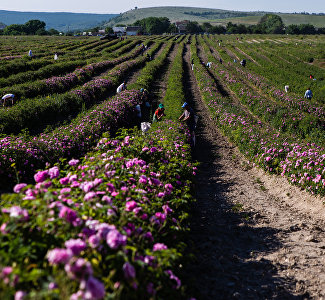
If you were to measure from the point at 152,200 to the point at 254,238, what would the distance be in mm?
2980

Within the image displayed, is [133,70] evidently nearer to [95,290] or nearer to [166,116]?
[166,116]

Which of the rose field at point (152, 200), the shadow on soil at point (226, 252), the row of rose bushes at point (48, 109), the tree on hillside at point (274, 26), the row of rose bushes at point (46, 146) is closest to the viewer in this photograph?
the rose field at point (152, 200)

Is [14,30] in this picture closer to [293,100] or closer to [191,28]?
[191,28]

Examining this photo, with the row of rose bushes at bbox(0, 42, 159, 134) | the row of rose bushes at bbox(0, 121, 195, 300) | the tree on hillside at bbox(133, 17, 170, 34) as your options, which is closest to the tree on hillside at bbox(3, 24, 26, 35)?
the tree on hillside at bbox(133, 17, 170, 34)

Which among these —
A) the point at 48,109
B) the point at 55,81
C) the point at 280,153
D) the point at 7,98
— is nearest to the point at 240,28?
the point at 55,81

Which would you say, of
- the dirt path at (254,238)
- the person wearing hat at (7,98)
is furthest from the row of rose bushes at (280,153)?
the person wearing hat at (7,98)

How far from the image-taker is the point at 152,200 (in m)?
4.34

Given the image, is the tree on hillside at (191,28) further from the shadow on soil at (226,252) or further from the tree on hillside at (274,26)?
the shadow on soil at (226,252)

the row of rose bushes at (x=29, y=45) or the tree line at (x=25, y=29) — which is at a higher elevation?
the tree line at (x=25, y=29)

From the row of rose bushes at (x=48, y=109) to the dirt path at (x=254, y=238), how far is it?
8.39 meters

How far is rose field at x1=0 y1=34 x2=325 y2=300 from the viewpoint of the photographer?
8.33 ft

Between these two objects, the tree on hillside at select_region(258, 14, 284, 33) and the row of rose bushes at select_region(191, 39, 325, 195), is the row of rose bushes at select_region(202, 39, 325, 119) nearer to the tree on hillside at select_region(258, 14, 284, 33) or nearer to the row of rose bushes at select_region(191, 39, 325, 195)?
the row of rose bushes at select_region(191, 39, 325, 195)

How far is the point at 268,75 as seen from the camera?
3095 centimetres

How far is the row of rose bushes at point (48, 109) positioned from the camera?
1223 centimetres
